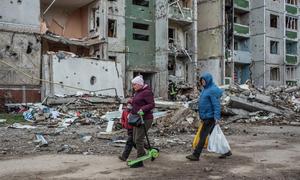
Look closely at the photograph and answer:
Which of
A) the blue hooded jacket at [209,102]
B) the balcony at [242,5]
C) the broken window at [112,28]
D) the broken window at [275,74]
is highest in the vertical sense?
the balcony at [242,5]

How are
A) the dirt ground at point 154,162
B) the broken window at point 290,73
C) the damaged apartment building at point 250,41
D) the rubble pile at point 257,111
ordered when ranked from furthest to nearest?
the broken window at point 290,73 → the damaged apartment building at point 250,41 → the rubble pile at point 257,111 → the dirt ground at point 154,162

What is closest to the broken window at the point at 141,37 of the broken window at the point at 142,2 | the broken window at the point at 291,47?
the broken window at the point at 142,2

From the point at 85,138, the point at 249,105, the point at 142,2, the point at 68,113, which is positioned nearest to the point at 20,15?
the point at 68,113

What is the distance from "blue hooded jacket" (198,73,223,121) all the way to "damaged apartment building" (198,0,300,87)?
30.5m

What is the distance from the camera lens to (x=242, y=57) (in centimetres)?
4191

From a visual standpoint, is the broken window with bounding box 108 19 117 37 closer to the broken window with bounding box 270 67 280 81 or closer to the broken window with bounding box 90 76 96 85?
the broken window with bounding box 90 76 96 85

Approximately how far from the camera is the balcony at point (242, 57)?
4103 centimetres

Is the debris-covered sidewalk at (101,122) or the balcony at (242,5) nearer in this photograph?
the debris-covered sidewalk at (101,122)

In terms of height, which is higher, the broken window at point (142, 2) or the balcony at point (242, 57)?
the broken window at point (142, 2)

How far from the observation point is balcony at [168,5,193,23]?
111 ft

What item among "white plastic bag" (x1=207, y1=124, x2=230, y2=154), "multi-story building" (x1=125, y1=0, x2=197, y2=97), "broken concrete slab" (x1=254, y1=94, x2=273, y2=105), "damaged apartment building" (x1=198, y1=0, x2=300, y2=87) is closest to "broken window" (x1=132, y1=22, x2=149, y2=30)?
"multi-story building" (x1=125, y1=0, x2=197, y2=97)

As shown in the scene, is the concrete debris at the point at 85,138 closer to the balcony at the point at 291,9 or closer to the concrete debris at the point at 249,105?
the concrete debris at the point at 249,105

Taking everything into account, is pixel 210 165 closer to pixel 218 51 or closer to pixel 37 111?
pixel 37 111

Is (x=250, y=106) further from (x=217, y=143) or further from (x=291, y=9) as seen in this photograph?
(x=291, y=9)
